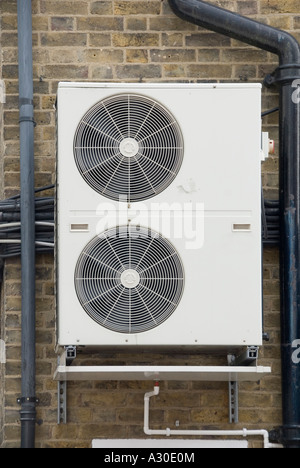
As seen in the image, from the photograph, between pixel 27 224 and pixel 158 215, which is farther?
pixel 27 224

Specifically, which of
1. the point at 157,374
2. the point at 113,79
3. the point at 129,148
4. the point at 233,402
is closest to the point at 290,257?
the point at 233,402

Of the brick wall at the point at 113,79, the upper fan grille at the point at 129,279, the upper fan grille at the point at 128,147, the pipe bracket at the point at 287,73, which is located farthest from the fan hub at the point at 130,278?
the pipe bracket at the point at 287,73

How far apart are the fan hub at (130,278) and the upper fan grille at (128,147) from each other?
0.37 metres

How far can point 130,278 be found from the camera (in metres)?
5.35

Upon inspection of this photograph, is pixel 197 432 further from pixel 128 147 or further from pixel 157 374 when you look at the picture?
pixel 128 147

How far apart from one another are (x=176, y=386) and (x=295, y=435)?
0.70 m

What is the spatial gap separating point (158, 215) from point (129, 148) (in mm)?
367

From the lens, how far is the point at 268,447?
19.2ft

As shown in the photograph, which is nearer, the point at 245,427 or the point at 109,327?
the point at 109,327

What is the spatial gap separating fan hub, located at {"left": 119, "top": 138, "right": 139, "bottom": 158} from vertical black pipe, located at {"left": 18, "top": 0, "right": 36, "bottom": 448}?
0.74m

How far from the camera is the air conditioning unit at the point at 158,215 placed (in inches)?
211

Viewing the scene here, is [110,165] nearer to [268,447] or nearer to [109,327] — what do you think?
[109,327]

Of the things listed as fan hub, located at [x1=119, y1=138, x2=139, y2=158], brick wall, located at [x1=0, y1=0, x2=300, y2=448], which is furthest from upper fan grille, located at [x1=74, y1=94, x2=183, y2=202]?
brick wall, located at [x1=0, y1=0, x2=300, y2=448]
